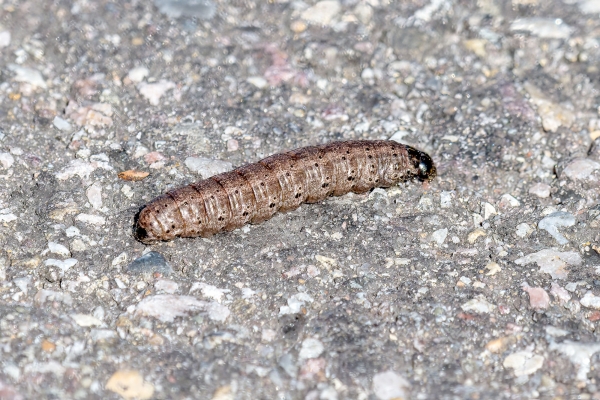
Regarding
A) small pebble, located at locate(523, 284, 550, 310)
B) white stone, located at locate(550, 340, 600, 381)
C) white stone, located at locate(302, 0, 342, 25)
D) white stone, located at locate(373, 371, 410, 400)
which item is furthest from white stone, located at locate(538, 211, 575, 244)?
white stone, located at locate(302, 0, 342, 25)

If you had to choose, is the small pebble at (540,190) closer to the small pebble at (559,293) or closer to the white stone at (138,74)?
the small pebble at (559,293)

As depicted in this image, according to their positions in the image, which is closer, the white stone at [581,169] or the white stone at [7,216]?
the white stone at [7,216]

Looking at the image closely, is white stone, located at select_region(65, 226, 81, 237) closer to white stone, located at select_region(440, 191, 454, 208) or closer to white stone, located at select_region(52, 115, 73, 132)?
white stone, located at select_region(52, 115, 73, 132)

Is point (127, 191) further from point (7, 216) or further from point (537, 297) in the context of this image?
point (537, 297)

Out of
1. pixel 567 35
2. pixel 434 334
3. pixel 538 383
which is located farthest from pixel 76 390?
pixel 567 35

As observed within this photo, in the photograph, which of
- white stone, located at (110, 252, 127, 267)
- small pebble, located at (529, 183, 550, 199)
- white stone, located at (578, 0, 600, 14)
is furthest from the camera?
white stone, located at (578, 0, 600, 14)

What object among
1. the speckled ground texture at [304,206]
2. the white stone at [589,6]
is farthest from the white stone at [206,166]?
the white stone at [589,6]

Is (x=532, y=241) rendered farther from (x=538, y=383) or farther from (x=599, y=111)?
(x=599, y=111)
